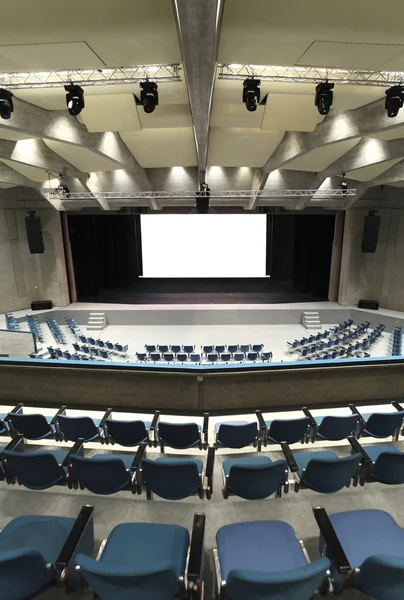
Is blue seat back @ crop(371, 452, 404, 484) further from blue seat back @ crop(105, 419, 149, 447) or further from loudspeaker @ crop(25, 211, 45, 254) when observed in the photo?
loudspeaker @ crop(25, 211, 45, 254)

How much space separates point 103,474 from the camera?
285 centimetres

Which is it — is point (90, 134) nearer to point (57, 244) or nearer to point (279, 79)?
point (279, 79)

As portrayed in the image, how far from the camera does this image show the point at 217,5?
11.4 ft

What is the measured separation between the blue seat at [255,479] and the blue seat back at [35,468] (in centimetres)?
153

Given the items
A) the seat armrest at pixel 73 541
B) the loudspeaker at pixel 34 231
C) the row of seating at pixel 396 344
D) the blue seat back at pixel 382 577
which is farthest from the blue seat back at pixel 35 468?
the loudspeaker at pixel 34 231

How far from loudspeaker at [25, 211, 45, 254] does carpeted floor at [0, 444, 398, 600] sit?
12768mm

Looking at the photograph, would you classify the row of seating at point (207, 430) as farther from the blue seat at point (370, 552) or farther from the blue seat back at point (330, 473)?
the blue seat at point (370, 552)

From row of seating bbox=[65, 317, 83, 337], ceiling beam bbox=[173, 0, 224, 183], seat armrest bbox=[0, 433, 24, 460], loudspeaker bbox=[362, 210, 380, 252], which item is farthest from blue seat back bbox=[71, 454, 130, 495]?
loudspeaker bbox=[362, 210, 380, 252]

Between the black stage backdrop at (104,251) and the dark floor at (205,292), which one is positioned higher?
the black stage backdrop at (104,251)

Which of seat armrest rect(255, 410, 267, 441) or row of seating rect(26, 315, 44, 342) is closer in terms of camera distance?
seat armrest rect(255, 410, 267, 441)

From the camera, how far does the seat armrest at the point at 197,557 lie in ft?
6.45

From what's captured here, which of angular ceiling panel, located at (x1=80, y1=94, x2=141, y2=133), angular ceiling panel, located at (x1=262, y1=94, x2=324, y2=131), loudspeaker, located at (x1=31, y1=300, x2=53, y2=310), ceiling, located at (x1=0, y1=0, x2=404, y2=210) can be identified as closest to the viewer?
ceiling, located at (x1=0, y1=0, x2=404, y2=210)

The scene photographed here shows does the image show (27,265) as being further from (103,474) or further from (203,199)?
(103,474)

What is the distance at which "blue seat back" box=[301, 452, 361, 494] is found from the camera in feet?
8.99
